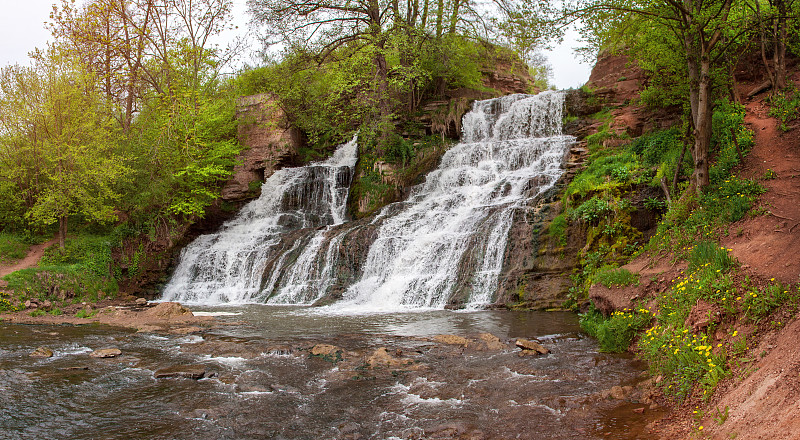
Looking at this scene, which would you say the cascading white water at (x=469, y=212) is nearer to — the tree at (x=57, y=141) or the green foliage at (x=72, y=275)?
the green foliage at (x=72, y=275)

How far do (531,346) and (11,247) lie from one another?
18969 mm

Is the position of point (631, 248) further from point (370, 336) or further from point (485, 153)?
point (485, 153)

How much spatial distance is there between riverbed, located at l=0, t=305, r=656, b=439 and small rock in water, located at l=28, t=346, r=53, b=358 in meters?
0.17

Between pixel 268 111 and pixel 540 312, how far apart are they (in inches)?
745

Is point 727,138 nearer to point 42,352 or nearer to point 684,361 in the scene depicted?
point 684,361

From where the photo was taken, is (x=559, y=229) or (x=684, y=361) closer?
(x=684, y=361)

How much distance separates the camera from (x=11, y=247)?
17.9 metres

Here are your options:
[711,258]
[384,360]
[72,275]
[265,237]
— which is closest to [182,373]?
[384,360]

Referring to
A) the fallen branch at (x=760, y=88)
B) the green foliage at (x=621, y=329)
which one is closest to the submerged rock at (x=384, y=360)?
the green foliage at (x=621, y=329)

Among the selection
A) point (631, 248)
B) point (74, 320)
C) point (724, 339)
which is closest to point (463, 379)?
point (724, 339)

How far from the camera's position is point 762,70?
52.4 ft

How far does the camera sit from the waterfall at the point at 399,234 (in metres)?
14.5

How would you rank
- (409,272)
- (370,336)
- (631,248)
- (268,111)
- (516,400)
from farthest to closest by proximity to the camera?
(268,111), (409,272), (631,248), (370,336), (516,400)

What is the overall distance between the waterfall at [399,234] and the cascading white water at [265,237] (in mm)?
49
